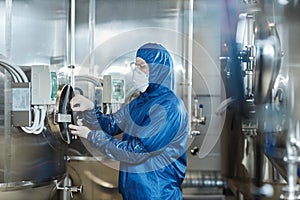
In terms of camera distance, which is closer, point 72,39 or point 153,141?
point 153,141

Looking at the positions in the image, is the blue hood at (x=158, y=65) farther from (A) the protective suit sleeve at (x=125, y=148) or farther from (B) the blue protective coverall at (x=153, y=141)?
(A) the protective suit sleeve at (x=125, y=148)

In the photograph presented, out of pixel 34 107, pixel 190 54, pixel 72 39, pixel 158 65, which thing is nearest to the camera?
pixel 34 107

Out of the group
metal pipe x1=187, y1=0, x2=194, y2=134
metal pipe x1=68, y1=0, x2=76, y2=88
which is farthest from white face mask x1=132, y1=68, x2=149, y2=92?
metal pipe x1=187, y1=0, x2=194, y2=134

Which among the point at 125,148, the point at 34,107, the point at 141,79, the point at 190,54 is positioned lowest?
the point at 125,148

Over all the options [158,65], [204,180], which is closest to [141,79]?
[158,65]

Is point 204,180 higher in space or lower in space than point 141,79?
lower

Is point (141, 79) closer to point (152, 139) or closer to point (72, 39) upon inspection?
point (152, 139)

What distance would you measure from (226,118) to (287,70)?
1159 millimetres

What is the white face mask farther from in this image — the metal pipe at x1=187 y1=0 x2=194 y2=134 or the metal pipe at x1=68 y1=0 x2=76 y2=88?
the metal pipe at x1=187 y1=0 x2=194 y2=134

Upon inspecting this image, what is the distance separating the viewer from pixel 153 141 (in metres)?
1.46

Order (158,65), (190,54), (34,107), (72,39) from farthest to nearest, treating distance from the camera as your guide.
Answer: (190,54), (72,39), (158,65), (34,107)

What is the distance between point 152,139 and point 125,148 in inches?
4.0

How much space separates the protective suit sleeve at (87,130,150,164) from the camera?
146cm

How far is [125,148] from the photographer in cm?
146
